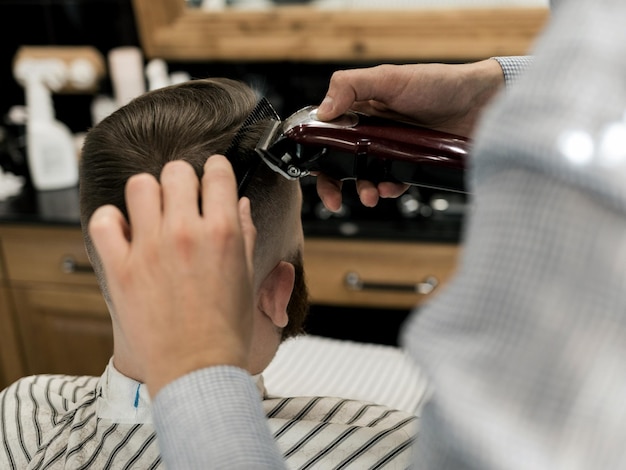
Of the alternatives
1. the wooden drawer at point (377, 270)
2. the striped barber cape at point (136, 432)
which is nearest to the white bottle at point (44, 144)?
the wooden drawer at point (377, 270)

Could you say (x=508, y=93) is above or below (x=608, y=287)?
above

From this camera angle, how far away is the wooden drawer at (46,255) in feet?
8.14

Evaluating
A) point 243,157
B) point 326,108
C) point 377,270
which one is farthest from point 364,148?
point 377,270

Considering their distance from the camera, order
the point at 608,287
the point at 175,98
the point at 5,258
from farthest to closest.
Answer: the point at 5,258, the point at 175,98, the point at 608,287

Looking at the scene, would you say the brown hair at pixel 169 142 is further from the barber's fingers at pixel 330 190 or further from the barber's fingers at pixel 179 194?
the barber's fingers at pixel 179 194

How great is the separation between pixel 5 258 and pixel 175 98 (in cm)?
172

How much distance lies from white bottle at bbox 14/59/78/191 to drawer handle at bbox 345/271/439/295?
119cm

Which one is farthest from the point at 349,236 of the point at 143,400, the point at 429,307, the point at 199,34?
the point at 429,307

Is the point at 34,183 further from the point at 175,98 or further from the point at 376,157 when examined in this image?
the point at 376,157

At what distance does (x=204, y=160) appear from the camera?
42.0 inches

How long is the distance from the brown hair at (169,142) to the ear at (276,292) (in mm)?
52

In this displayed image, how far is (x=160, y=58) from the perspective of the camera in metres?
2.83

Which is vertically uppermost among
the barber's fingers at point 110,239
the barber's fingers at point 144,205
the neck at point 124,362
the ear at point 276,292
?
the barber's fingers at point 144,205

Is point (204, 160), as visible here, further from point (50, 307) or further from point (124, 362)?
point (50, 307)
